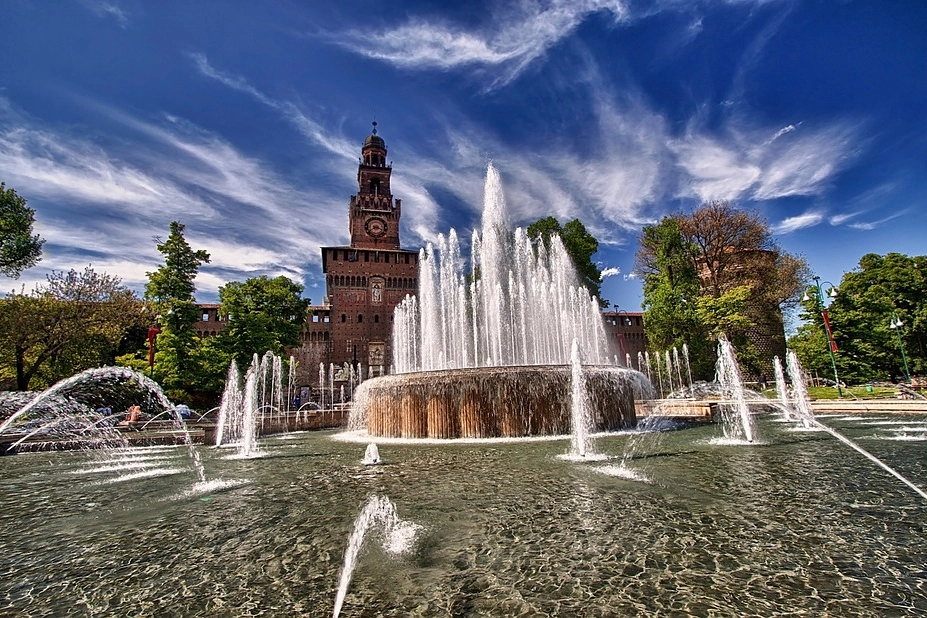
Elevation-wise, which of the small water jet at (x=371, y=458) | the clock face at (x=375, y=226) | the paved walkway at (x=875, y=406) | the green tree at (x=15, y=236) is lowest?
the paved walkway at (x=875, y=406)

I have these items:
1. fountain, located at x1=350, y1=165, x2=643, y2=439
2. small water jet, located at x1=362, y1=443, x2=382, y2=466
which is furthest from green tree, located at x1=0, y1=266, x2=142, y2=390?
small water jet, located at x1=362, y1=443, x2=382, y2=466

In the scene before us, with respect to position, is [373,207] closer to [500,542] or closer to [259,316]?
[259,316]

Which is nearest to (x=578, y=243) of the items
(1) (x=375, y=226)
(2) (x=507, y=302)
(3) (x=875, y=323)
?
(2) (x=507, y=302)

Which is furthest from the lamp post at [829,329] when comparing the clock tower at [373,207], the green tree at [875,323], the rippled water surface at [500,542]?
the clock tower at [373,207]

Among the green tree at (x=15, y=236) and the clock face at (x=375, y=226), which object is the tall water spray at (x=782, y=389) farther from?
the clock face at (x=375, y=226)

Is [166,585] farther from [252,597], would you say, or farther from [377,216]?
[377,216]

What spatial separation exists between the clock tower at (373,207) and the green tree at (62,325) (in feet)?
96.2

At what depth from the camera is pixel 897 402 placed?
1291 cm

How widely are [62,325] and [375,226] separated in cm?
3547

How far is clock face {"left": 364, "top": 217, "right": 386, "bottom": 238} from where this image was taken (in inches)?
2041

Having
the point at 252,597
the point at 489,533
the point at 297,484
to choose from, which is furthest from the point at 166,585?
the point at 297,484

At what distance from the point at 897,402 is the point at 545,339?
36.5 feet

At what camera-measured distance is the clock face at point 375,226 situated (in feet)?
170

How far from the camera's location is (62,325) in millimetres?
18953
